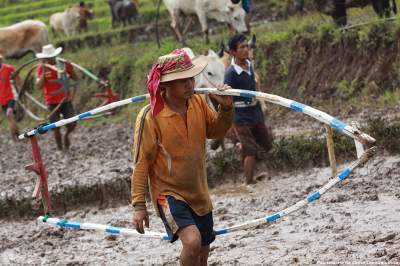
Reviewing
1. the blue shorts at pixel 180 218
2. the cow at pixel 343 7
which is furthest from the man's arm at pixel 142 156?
the cow at pixel 343 7

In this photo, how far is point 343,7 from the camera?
1401 cm

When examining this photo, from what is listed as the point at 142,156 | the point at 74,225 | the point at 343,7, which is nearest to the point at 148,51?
the point at 343,7

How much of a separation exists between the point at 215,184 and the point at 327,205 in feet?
8.37

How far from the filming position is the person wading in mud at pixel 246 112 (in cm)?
836

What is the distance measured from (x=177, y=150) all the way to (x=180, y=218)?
1.37 feet

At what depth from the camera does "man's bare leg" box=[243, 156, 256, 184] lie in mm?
9016

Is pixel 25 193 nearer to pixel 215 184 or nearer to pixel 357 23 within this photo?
pixel 215 184

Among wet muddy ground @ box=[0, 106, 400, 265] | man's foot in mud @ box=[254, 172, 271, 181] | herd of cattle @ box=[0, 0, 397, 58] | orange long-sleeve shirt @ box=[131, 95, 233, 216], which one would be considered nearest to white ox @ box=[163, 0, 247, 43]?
herd of cattle @ box=[0, 0, 397, 58]

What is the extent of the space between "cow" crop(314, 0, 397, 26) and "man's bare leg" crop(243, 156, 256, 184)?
5670 mm

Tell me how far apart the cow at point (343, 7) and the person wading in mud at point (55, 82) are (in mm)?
4491

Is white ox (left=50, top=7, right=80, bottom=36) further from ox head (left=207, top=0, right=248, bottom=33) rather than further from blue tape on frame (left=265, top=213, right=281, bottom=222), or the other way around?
blue tape on frame (left=265, top=213, right=281, bottom=222)

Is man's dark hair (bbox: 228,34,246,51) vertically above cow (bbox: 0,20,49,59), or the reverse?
man's dark hair (bbox: 228,34,246,51)

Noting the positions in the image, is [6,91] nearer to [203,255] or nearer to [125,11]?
[203,255]

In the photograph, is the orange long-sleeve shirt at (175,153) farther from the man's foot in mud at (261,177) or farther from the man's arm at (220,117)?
the man's foot in mud at (261,177)
